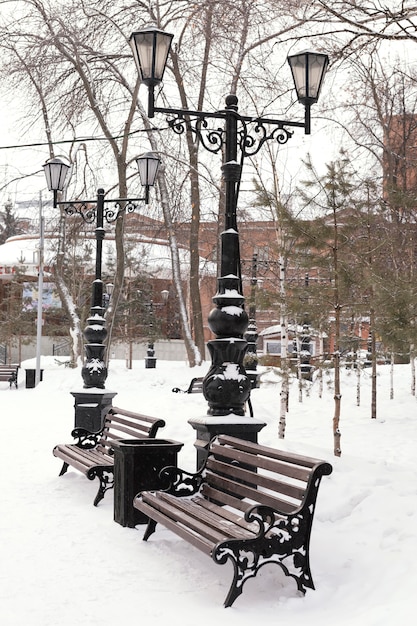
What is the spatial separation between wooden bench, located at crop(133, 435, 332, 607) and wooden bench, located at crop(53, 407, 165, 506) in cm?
122

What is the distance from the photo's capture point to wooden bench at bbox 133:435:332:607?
4.98 meters

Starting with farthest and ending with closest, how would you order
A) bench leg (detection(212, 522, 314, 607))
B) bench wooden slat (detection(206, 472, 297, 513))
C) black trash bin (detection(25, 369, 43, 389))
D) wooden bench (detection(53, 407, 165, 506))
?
black trash bin (detection(25, 369, 43, 389))
wooden bench (detection(53, 407, 165, 506))
bench wooden slat (detection(206, 472, 297, 513))
bench leg (detection(212, 522, 314, 607))

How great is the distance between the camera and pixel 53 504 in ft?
25.7

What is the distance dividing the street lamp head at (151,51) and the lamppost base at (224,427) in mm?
2977

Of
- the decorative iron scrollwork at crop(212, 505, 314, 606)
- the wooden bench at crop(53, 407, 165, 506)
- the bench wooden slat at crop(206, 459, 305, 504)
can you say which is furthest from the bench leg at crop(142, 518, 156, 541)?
the decorative iron scrollwork at crop(212, 505, 314, 606)

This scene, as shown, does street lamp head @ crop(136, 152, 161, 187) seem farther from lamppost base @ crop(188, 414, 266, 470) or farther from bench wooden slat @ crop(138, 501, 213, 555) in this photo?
bench wooden slat @ crop(138, 501, 213, 555)

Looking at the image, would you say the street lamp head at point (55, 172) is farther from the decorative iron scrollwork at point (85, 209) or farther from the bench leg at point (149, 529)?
the bench leg at point (149, 529)

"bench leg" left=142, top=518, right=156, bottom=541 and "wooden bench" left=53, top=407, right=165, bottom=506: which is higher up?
"wooden bench" left=53, top=407, right=165, bottom=506

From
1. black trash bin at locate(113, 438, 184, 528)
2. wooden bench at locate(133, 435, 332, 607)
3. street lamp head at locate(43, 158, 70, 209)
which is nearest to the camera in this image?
wooden bench at locate(133, 435, 332, 607)

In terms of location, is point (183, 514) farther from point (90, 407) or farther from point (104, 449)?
point (90, 407)

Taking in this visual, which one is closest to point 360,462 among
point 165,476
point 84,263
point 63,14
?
point 165,476

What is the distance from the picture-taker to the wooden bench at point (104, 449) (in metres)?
8.00

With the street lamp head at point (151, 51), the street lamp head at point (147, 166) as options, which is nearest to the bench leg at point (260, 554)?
the street lamp head at point (151, 51)

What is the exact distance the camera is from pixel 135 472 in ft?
23.2
